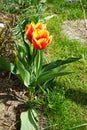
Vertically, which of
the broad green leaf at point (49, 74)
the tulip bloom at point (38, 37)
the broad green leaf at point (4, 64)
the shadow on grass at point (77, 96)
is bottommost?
the shadow on grass at point (77, 96)

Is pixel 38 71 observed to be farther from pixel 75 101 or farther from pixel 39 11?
pixel 39 11

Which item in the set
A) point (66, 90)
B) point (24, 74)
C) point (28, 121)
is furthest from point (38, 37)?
point (66, 90)

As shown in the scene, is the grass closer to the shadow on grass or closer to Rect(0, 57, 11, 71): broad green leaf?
the shadow on grass

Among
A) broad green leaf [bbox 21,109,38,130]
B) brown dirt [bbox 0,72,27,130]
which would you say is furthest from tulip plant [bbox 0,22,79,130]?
brown dirt [bbox 0,72,27,130]

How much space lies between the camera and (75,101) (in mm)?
3484

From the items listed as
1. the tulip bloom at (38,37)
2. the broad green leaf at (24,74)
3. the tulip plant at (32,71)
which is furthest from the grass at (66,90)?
the tulip bloom at (38,37)

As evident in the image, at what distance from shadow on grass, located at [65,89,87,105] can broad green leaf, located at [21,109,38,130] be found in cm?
54

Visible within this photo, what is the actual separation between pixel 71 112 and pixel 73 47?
3.88 feet

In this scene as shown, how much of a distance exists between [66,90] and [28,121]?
0.69 meters

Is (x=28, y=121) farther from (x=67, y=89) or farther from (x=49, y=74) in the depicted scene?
(x=67, y=89)

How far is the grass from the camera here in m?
→ 3.24

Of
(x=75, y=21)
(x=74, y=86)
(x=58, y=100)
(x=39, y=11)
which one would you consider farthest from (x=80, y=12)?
(x=58, y=100)

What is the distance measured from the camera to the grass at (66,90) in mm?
3244

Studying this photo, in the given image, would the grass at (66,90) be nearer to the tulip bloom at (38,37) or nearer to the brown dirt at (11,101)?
the brown dirt at (11,101)
